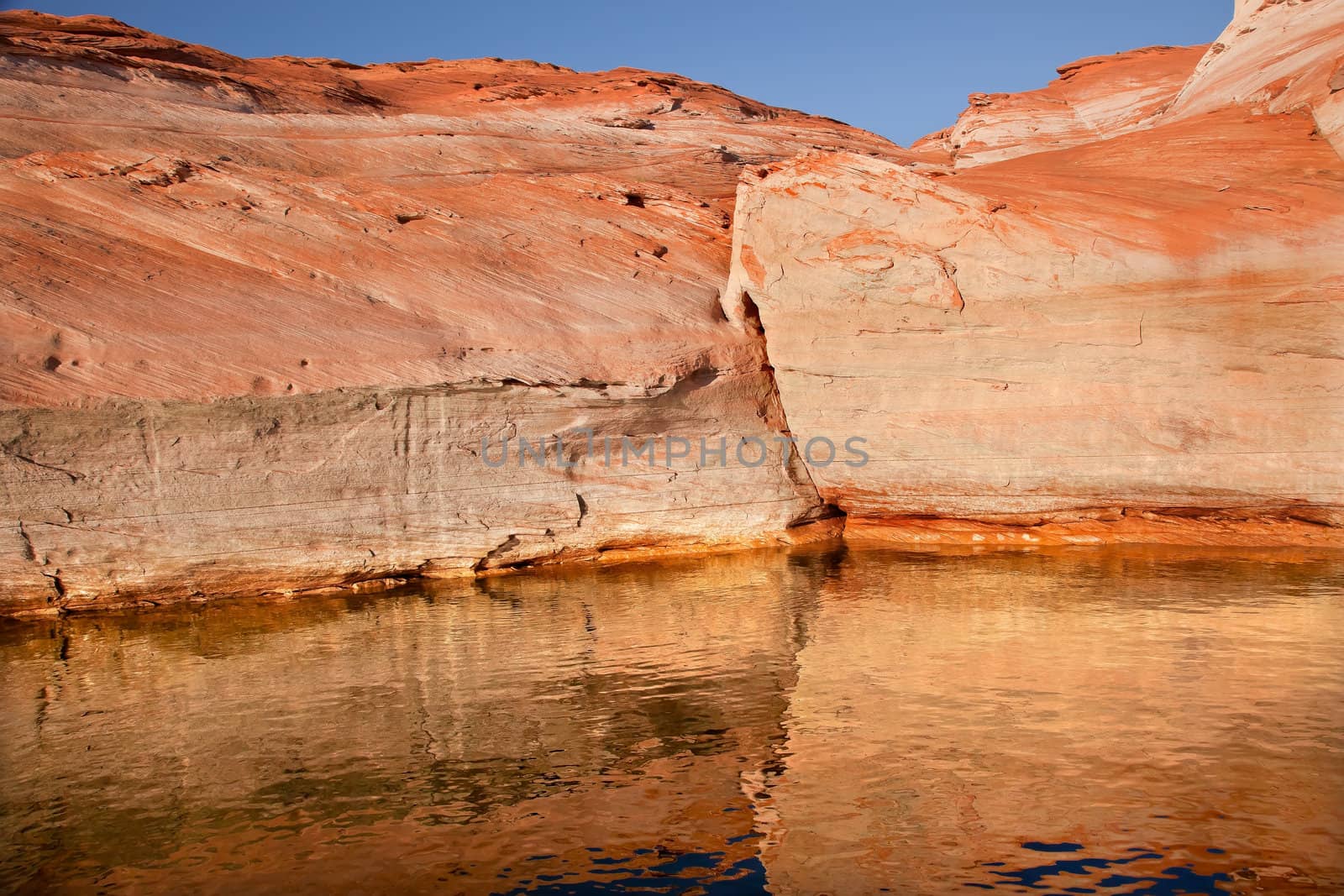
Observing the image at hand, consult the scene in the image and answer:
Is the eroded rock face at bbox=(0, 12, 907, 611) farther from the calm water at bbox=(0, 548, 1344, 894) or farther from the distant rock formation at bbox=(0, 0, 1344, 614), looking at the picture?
the calm water at bbox=(0, 548, 1344, 894)

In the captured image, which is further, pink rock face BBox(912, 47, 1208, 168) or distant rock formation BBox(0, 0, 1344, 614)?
pink rock face BBox(912, 47, 1208, 168)

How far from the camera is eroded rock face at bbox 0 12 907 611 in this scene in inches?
284

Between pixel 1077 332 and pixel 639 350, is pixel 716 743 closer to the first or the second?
pixel 639 350

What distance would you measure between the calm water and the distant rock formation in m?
0.99

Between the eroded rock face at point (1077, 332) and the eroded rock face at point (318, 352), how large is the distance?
759 mm

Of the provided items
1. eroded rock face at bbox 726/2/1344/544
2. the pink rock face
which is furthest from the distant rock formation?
the pink rock face

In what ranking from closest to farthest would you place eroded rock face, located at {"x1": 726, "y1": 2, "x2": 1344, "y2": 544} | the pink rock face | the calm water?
the calm water < eroded rock face, located at {"x1": 726, "y1": 2, "x2": 1344, "y2": 544} < the pink rock face

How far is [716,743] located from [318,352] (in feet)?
15.4

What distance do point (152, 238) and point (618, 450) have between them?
4131 mm

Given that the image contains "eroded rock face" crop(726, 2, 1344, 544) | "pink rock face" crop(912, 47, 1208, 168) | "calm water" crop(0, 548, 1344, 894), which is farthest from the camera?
"pink rock face" crop(912, 47, 1208, 168)

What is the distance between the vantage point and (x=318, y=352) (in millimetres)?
7570

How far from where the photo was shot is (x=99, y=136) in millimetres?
9359

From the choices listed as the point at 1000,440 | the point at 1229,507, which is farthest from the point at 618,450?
the point at 1229,507

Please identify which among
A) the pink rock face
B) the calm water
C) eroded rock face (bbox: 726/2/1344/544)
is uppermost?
the pink rock face
